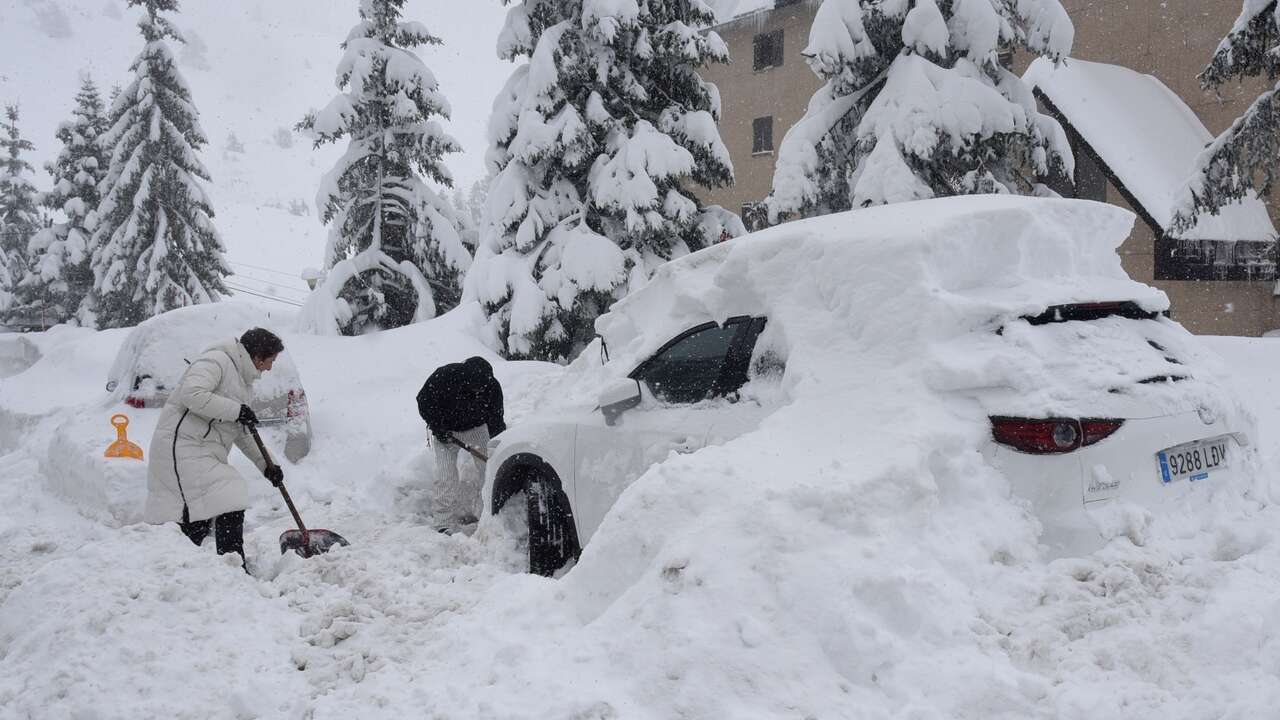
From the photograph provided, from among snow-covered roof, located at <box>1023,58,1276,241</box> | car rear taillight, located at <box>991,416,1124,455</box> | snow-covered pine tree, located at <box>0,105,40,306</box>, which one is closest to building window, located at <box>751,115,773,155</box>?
snow-covered roof, located at <box>1023,58,1276,241</box>

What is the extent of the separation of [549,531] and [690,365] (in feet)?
4.80

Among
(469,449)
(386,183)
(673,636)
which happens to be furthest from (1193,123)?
(673,636)

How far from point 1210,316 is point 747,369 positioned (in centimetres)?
1772

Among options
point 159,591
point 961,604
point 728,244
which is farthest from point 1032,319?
point 159,591

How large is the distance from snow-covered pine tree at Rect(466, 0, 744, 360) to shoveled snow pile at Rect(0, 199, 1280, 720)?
25.1 ft

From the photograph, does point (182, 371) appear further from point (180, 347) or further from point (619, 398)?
point (619, 398)

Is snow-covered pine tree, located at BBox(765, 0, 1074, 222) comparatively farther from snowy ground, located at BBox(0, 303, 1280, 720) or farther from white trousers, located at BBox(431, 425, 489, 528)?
snowy ground, located at BBox(0, 303, 1280, 720)

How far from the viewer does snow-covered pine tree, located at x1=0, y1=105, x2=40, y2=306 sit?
38.4m

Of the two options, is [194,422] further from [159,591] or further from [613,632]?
[613,632]

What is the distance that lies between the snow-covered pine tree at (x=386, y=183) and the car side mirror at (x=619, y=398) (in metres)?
11.9

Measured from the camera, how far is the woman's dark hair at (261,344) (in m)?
5.40

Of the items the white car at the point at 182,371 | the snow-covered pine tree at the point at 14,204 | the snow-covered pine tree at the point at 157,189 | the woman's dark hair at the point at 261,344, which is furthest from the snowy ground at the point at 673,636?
the snow-covered pine tree at the point at 14,204

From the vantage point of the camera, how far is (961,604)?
307cm

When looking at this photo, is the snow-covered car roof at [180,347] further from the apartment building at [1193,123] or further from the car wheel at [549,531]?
the apartment building at [1193,123]
